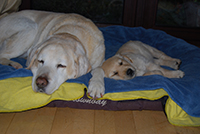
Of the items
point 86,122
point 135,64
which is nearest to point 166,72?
point 135,64

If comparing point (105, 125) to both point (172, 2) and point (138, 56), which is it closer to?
point (138, 56)

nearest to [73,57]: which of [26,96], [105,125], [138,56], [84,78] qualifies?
[84,78]

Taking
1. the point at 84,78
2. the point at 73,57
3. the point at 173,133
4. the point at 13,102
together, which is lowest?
the point at 173,133

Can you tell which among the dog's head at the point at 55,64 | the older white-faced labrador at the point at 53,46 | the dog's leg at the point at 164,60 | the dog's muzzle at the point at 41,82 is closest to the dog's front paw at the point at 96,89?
the older white-faced labrador at the point at 53,46

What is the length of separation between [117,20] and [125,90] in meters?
3.28

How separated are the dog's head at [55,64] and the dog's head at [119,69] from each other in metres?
0.60

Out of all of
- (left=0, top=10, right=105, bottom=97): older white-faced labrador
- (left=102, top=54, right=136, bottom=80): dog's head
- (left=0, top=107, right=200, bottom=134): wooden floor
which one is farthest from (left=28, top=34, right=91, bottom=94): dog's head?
(left=102, top=54, right=136, bottom=80): dog's head

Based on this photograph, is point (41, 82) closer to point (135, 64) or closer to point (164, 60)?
point (135, 64)

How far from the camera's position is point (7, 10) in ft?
11.5

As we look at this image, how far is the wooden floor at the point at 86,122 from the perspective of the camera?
6.63 ft

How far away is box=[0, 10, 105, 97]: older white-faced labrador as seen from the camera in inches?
79.0

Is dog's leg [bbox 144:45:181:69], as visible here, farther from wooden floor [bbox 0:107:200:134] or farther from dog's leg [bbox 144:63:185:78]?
wooden floor [bbox 0:107:200:134]

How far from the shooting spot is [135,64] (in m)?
2.87

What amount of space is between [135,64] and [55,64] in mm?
1314
